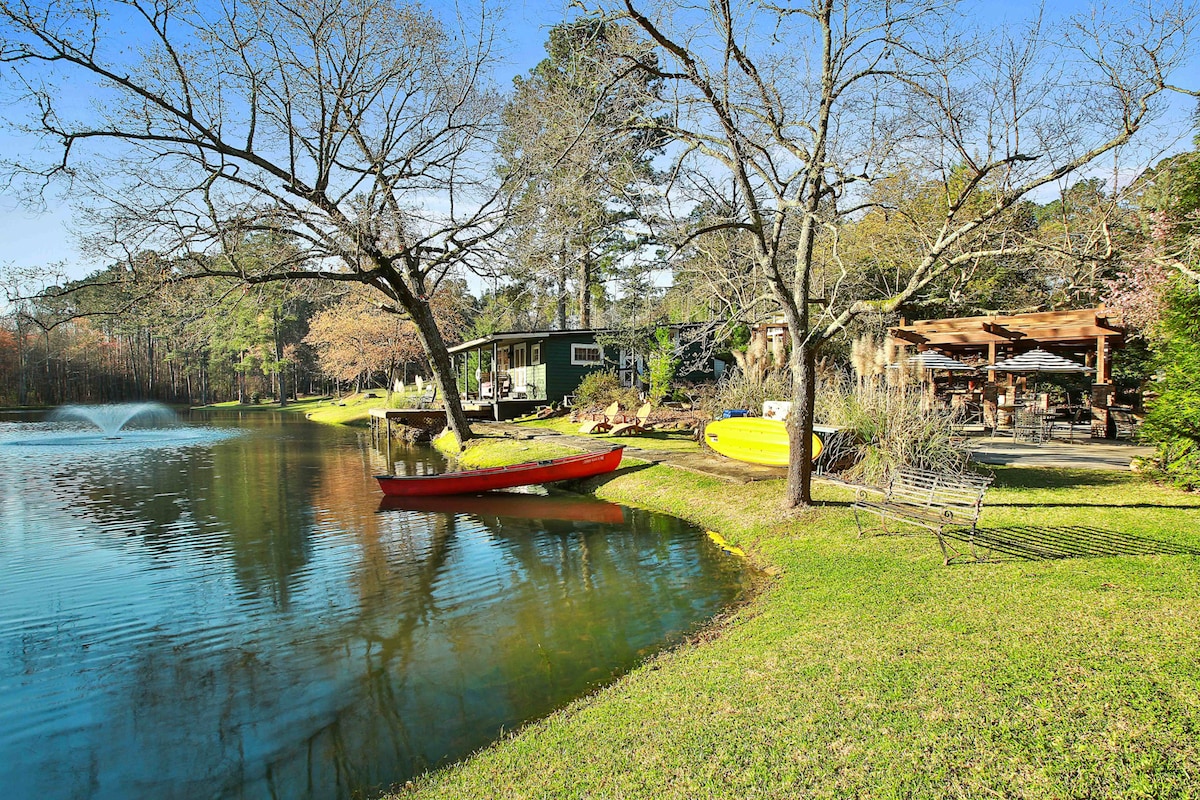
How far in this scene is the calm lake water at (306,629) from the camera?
4887 mm

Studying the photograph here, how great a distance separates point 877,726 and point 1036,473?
31.2 ft

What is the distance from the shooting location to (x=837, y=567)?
25.1ft

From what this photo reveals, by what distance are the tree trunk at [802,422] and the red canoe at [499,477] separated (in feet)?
19.1

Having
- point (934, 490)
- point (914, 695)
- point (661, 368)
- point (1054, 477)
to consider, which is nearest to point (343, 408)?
point (661, 368)

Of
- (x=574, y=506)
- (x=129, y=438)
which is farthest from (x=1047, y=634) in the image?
(x=129, y=438)

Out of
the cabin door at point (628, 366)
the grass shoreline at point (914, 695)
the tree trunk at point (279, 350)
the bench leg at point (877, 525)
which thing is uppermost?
the tree trunk at point (279, 350)

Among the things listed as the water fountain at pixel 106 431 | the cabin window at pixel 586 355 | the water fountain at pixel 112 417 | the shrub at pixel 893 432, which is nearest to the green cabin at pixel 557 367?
the cabin window at pixel 586 355

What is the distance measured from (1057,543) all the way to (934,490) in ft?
4.43

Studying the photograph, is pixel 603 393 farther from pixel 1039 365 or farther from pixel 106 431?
pixel 106 431

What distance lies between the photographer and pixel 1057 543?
7.58 metres

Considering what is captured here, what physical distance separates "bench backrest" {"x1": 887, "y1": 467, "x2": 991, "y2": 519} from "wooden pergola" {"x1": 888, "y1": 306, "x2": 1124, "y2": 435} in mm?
7906

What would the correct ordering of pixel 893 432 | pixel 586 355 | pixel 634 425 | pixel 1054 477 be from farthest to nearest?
pixel 586 355, pixel 634 425, pixel 1054 477, pixel 893 432

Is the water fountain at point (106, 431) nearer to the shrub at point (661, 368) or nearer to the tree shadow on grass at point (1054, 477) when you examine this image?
the shrub at point (661, 368)

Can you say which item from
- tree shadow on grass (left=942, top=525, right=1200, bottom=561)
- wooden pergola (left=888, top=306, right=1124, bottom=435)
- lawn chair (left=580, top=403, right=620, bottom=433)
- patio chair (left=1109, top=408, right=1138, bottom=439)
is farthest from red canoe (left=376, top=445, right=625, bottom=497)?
patio chair (left=1109, top=408, right=1138, bottom=439)
